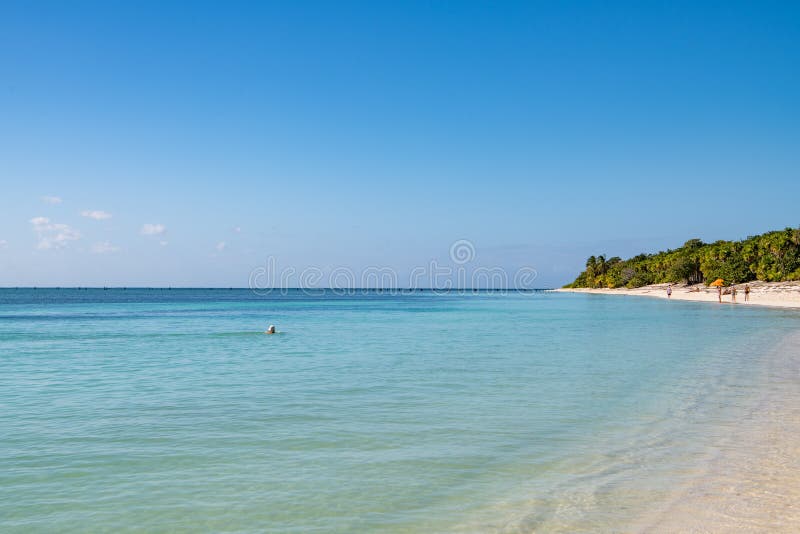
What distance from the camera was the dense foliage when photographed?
87.6 metres

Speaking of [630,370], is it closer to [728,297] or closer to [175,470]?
[175,470]

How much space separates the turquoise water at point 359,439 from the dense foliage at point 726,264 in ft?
265

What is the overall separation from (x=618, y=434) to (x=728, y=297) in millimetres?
84092

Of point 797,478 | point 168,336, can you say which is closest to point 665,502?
point 797,478

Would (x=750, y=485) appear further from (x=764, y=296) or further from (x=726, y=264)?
(x=726, y=264)

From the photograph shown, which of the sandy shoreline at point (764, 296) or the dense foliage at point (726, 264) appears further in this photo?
the dense foliage at point (726, 264)

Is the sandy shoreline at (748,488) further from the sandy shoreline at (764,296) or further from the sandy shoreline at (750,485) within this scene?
the sandy shoreline at (764,296)

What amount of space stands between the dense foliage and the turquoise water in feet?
265

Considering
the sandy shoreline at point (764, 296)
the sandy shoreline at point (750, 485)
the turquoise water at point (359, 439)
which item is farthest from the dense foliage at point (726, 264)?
the sandy shoreline at point (750, 485)

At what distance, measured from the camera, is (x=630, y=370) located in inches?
664

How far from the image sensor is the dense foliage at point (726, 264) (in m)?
87.6

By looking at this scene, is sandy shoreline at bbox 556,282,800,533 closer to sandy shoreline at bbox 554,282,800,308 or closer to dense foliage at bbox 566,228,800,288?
sandy shoreline at bbox 554,282,800,308

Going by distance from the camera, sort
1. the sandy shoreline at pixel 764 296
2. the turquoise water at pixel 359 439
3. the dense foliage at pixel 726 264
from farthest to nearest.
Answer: the dense foliage at pixel 726 264 < the sandy shoreline at pixel 764 296 < the turquoise water at pixel 359 439

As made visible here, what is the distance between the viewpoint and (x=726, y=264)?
97188mm
